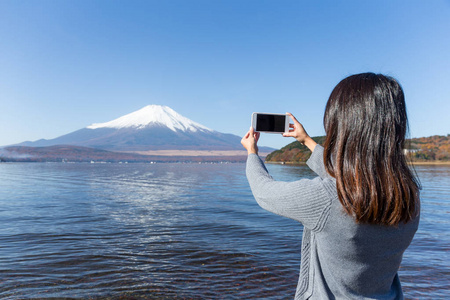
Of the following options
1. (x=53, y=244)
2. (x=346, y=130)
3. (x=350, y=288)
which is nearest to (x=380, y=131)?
(x=346, y=130)

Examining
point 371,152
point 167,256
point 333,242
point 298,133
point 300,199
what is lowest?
point 167,256

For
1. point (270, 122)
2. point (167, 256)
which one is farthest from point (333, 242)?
point (167, 256)

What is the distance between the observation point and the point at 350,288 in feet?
5.21

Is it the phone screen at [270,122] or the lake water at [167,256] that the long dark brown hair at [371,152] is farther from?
the lake water at [167,256]

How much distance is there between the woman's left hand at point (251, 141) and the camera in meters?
1.80

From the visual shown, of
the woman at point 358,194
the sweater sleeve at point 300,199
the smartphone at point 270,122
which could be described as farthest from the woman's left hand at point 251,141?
the sweater sleeve at point 300,199

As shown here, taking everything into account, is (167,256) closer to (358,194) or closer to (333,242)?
(333,242)

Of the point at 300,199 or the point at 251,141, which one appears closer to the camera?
the point at 300,199

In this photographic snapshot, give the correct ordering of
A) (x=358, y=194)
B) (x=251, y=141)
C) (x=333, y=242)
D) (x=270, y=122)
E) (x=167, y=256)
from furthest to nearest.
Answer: (x=167, y=256) → (x=270, y=122) → (x=251, y=141) → (x=333, y=242) → (x=358, y=194)

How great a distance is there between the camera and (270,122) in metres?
2.04

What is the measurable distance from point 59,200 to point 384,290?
66.5 ft

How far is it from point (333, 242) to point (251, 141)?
2.21 ft

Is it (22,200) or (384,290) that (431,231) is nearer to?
(384,290)

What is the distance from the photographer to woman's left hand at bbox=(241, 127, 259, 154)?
1.80 m
